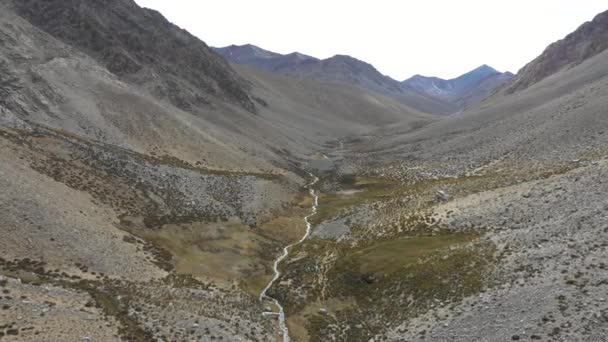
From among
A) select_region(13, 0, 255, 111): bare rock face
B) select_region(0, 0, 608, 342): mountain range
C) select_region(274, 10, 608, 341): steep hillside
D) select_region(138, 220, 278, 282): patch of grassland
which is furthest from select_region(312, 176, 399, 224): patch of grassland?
select_region(13, 0, 255, 111): bare rock face

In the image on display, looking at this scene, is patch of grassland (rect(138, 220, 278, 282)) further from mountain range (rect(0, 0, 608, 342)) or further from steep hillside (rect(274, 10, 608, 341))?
steep hillside (rect(274, 10, 608, 341))

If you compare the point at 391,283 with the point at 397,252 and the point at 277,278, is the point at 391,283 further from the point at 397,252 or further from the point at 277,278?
the point at 277,278

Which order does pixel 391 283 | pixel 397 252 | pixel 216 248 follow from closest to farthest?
pixel 391 283 → pixel 397 252 → pixel 216 248

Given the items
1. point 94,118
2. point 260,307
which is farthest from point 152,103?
point 260,307

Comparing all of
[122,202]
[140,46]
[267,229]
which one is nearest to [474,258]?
[267,229]

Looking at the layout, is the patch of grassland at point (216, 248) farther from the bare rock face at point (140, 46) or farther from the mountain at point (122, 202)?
the bare rock face at point (140, 46)

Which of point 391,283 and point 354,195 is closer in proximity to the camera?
point 391,283
